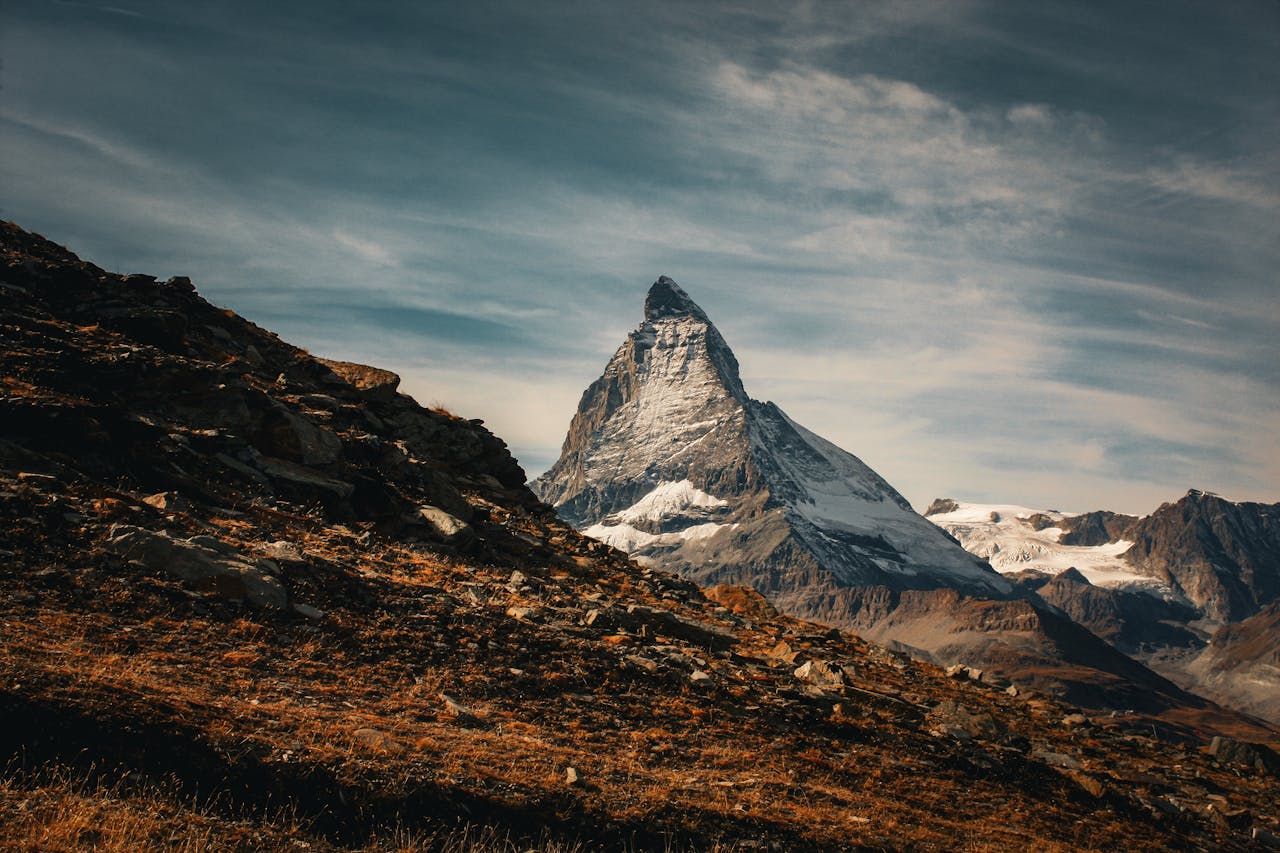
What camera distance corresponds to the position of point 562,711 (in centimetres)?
1736

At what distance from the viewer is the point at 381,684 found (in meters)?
16.2

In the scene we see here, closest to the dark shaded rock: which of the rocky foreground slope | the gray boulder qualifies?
the rocky foreground slope

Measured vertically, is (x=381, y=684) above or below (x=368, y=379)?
below

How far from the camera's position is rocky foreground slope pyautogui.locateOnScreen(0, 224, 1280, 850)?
38.8ft

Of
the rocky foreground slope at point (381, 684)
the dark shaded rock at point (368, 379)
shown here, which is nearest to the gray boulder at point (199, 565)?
the rocky foreground slope at point (381, 684)

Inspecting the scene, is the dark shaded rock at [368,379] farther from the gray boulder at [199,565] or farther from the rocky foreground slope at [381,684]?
the gray boulder at [199,565]

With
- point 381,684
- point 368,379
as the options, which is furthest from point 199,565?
point 368,379

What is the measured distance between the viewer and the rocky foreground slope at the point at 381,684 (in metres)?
11.8

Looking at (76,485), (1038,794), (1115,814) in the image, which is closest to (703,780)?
(1038,794)

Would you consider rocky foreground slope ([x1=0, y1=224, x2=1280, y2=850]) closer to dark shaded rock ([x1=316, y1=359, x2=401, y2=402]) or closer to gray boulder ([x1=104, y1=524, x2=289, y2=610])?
gray boulder ([x1=104, y1=524, x2=289, y2=610])

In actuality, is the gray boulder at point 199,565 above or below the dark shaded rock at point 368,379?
below

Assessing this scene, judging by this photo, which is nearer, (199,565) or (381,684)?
(381,684)

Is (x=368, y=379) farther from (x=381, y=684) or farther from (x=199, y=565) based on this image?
(x=381, y=684)

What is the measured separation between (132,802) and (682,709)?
11765 millimetres
